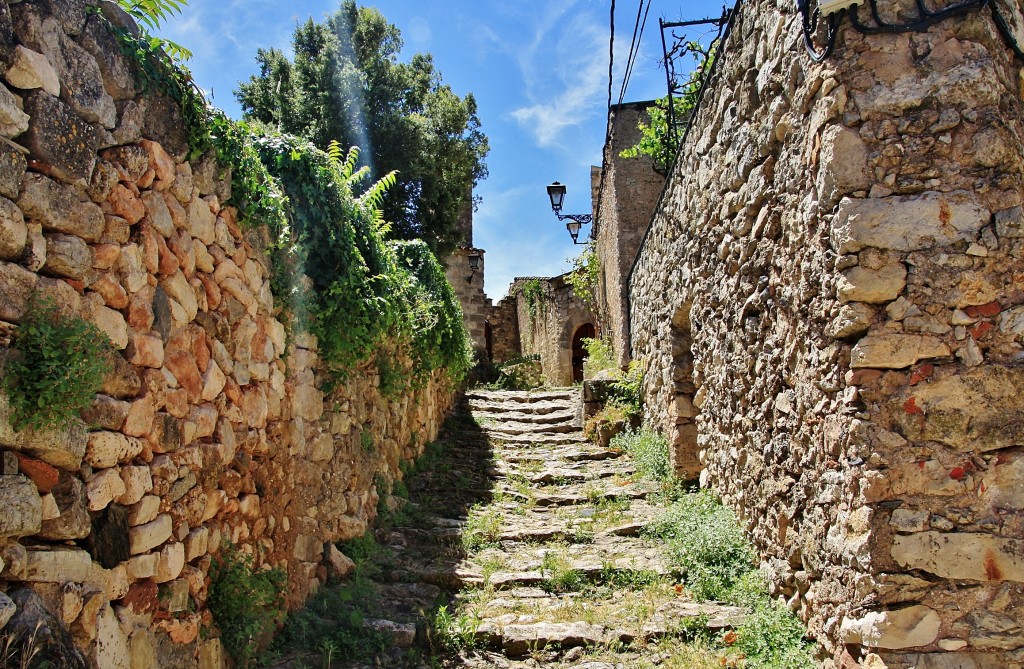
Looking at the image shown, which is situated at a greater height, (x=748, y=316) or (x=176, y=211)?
(x=176, y=211)

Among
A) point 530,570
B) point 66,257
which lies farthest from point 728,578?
point 66,257

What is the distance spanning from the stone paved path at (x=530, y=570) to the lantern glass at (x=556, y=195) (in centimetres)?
547

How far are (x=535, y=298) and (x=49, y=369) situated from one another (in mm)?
15358

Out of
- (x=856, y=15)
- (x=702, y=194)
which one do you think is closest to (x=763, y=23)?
(x=856, y=15)

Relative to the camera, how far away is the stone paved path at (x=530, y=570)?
4262 millimetres

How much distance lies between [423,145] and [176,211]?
28.8ft

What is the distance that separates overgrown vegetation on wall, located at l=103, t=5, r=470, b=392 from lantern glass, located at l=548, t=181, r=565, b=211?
6315 millimetres

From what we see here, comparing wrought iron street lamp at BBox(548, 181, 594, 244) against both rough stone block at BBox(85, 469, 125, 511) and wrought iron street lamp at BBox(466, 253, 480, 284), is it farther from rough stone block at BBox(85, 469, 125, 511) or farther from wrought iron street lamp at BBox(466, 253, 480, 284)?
rough stone block at BBox(85, 469, 125, 511)

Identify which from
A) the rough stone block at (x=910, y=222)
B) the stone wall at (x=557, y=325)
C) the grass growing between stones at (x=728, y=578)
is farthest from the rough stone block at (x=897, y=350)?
the stone wall at (x=557, y=325)

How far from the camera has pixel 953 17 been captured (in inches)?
121

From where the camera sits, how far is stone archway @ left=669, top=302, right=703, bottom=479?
20.9 ft

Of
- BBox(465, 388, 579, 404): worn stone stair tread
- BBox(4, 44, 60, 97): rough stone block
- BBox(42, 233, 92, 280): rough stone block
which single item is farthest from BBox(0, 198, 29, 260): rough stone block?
BBox(465, 388, 579, 404): worn stone stair tread

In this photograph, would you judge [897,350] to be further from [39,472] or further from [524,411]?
[524,411]

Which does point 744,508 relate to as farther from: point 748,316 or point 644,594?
point 748,316
